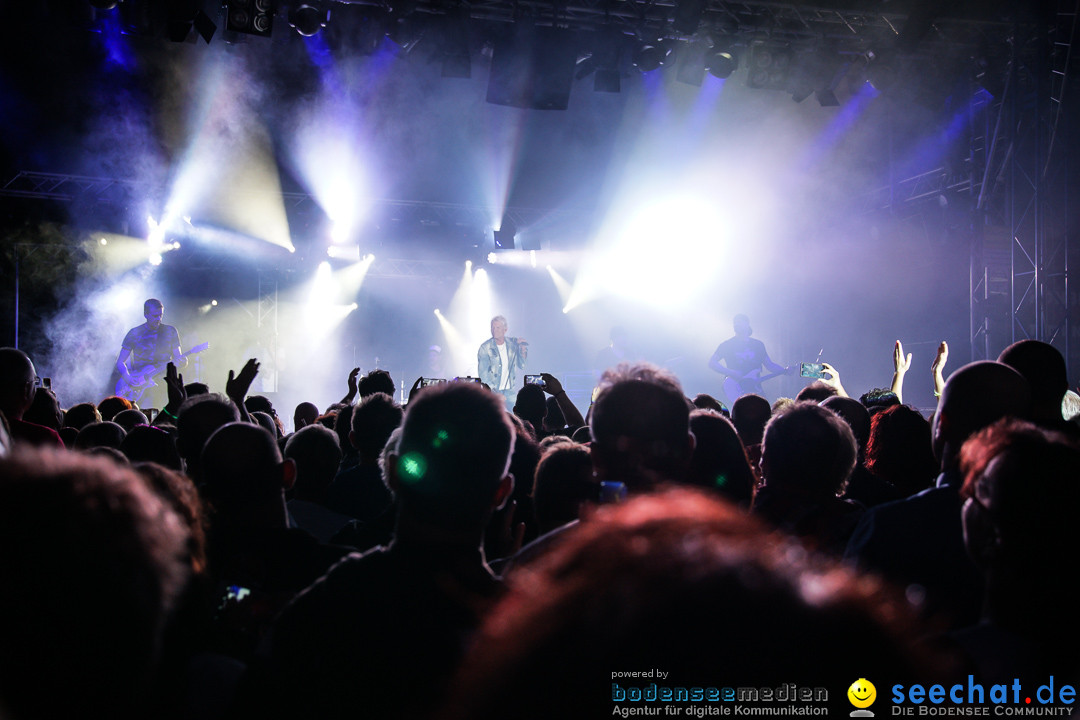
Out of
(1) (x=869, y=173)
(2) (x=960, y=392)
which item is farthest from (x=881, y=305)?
(2) (x=960, y=392)

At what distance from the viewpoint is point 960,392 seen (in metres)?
2.24

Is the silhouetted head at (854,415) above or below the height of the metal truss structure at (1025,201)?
below

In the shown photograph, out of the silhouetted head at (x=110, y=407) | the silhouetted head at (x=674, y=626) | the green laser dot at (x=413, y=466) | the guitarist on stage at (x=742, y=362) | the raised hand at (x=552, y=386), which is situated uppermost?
the guitarist on stage at (x=742, y=362)

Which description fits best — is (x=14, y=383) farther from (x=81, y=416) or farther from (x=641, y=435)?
(x=641, y=435)

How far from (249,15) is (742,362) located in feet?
26.4

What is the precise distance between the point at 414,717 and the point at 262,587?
88 cm

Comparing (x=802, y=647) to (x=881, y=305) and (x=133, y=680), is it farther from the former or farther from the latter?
(x=881, y=305)

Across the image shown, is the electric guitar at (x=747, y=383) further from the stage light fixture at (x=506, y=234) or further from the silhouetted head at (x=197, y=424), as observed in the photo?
the silhouetted head at (x=197, y=424)

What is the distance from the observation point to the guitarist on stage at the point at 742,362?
34.7ft

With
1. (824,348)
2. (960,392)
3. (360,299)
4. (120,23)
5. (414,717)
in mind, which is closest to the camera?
(414,717)

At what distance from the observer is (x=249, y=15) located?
23.0 feet

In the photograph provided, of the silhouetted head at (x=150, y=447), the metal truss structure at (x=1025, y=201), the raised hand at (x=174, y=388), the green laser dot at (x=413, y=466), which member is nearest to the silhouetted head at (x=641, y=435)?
the green laser dot at (x=413, y=466)

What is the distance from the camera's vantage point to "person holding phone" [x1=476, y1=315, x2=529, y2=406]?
995 centimetres

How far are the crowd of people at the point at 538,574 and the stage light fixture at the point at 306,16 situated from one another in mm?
6528
